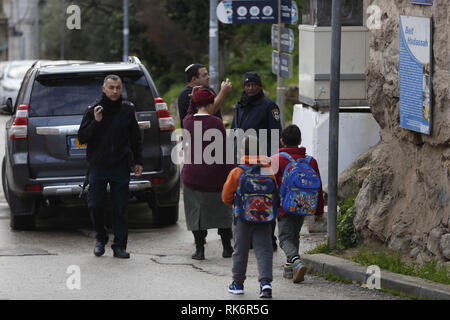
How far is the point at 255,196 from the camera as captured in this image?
7.60m

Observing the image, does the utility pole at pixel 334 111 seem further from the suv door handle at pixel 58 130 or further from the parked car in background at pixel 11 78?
the parked car in background at pixel 11 78

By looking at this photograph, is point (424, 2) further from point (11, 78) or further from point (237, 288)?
point (11, 78)

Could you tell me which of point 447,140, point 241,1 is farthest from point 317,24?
point 447,140

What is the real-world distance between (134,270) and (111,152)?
3.94 ft

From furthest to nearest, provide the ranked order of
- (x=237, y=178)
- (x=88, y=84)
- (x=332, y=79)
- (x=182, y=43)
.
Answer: (x=182, y=43) < (x=88, y=84) < (x=332, y=79) < (x=237, y=178)

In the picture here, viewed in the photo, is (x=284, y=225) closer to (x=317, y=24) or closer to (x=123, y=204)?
(x=123, y=204)

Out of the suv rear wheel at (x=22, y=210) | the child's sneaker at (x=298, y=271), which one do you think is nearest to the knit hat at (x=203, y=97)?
the child's sneaker at (x=298, y=271)

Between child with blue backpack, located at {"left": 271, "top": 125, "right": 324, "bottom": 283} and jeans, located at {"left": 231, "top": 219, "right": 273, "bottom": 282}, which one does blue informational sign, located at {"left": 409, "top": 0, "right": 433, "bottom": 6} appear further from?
jeans, located at {"left": 231, "top": 219, "right": 273, "bottom": 282}

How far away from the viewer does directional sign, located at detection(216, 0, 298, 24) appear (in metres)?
13.9

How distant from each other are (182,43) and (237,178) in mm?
26026

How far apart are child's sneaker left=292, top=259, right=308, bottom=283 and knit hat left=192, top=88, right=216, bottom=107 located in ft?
6.08

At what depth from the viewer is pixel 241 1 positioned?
13805mm

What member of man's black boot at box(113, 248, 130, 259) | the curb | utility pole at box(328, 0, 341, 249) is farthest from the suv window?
the curb
